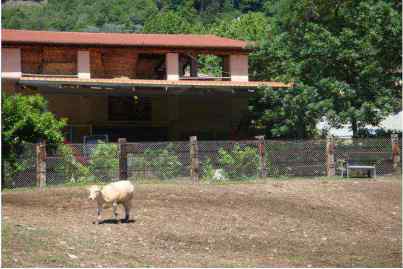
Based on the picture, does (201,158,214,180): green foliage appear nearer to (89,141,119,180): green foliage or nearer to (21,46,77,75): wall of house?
(89,141,119,180): green foliage

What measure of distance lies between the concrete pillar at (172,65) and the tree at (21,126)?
14127 millimetres

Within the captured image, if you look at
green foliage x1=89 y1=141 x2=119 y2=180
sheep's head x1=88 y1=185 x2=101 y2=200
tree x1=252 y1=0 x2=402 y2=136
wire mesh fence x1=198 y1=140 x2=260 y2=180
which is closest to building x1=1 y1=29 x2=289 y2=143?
tree x1=252 y1=0 x2=402 y2=136

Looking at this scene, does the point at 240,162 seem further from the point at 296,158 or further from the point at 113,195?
the point at 113,195

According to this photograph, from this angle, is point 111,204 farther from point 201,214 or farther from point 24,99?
point 24,99

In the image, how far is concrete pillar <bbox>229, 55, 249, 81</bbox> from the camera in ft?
151

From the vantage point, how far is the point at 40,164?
95.7 feet

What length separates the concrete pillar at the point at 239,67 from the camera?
4612 cm

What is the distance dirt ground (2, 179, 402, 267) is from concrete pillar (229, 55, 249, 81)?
1769cm

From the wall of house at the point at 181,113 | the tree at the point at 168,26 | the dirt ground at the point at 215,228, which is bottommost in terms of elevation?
the dirt ground at the point at 215,228

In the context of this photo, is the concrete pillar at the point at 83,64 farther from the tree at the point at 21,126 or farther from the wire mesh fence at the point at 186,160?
the wire mesh fence at the point at 186,160

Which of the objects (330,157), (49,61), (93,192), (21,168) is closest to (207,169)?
(330,157)

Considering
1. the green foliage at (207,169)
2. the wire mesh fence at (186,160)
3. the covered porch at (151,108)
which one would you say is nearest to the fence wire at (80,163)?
the wire mesh fence at (186,160)

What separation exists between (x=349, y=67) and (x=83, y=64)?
13.6 m

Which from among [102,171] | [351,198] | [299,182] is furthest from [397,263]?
[102,171]
